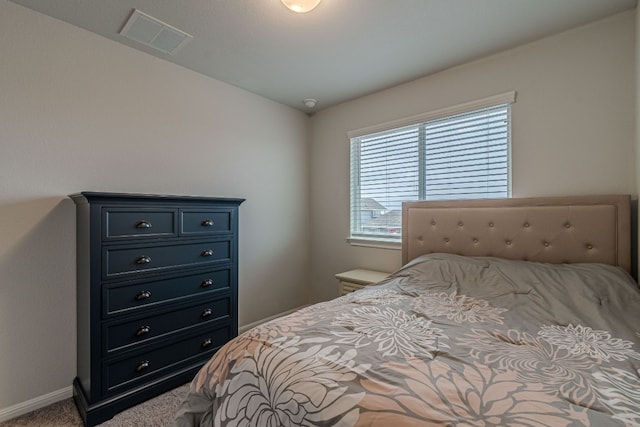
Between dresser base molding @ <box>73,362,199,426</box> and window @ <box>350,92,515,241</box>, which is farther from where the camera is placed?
window @ <box>350,92,515,241</box>

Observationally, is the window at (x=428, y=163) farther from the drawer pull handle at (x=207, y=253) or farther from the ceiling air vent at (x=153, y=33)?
the ceiling air vent at (x=153, y=33)

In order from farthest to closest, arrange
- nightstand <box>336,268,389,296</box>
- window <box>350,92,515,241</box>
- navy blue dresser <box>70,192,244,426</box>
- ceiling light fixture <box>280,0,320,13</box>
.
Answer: nightstand <box>336,268,389,296</box>, window <box>350,92,515,241</box>, navy blue dresser <box>70,192,244,426</box>, ceiling light fixture <box>280,0,320,13</box>

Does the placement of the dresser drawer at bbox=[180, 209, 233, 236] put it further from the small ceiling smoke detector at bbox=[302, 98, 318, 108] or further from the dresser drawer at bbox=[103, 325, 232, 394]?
the small ceiling smoke detector at bbox=[302, 98, 318, 108]

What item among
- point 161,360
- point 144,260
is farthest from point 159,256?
point 161,360

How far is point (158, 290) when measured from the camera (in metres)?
1.90

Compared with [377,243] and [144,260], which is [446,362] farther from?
[377,243]

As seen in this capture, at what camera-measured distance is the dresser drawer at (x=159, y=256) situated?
1705 mm

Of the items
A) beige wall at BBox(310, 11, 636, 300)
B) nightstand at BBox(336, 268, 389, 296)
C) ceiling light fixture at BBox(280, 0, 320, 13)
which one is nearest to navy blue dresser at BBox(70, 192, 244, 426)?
nightstand at BBox(336, 268, 389, 296)

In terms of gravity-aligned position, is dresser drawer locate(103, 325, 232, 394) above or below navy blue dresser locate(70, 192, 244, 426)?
below

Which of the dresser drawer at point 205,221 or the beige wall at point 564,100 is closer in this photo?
the beige wall at point 564,100

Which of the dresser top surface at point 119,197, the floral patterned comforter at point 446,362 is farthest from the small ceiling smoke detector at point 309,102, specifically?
the floral patterned comforter at point 446,362

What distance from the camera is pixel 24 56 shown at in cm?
173

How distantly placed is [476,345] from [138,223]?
196 cm

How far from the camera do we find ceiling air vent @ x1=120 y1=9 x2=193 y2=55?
1.83m
